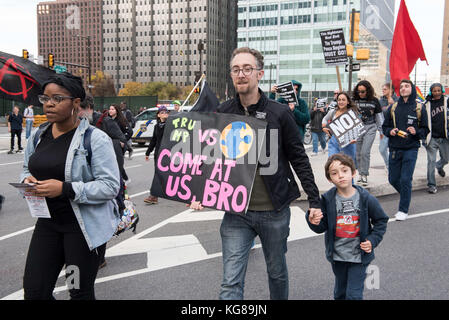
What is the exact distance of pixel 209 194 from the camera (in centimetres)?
294

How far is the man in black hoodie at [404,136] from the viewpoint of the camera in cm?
610

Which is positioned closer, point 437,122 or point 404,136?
point 404,136

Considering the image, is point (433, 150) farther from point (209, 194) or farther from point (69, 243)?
point (69, 243)

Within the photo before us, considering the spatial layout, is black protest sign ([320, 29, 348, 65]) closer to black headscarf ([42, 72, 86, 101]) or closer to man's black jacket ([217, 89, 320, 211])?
man's black jacket ([217, 89, 320, 211])

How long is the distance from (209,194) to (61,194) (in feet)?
3.06

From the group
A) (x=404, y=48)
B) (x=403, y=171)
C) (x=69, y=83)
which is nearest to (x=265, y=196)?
(x=69, y=83)

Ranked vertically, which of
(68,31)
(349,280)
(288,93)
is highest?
(68,31)

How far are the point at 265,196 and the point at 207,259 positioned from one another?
2.01 meters

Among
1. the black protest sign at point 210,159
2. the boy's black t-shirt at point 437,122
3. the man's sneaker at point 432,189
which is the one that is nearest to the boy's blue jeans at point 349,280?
the black protest sign at point 210,159

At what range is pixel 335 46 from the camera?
9.65 meters

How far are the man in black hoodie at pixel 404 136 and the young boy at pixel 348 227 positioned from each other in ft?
10.7

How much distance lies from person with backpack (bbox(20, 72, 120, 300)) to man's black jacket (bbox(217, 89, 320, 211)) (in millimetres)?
1006

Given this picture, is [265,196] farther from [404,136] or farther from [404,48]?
[404,48]

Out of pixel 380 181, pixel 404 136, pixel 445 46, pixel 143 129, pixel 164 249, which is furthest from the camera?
pixel 445 46
